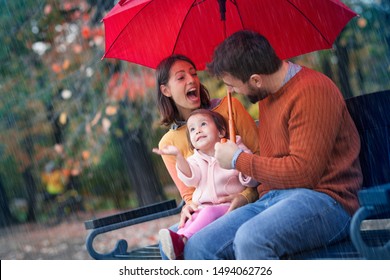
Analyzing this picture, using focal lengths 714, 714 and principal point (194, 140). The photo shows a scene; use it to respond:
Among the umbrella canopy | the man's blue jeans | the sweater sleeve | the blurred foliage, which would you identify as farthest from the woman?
the blurred foliage

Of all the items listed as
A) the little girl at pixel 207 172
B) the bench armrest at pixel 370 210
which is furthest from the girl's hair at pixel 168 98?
the bench armrest at pixel 370 210

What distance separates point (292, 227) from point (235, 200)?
0.63 metres

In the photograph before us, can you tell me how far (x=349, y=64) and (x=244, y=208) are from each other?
7403mm

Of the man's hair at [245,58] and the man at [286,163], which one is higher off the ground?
the man's hair at [245,58]

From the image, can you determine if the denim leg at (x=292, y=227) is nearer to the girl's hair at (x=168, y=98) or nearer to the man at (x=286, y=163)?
the man at (x=286, y=163)

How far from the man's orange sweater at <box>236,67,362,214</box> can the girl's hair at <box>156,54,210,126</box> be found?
30.1 inches

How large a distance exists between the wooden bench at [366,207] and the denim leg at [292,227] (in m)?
0.09

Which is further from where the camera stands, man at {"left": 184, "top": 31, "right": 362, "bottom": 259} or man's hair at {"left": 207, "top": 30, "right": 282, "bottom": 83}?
man's hair at {"left": 207, "top": 30, "right": 282, "bottom": 83}

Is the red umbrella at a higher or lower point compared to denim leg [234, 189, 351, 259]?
higher

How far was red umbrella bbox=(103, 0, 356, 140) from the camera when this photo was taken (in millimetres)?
4109

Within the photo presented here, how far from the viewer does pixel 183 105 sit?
4.23 meters

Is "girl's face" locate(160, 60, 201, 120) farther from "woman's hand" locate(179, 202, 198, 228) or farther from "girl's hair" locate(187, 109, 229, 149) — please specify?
"woman's hand" locate(179, 202, 198, 228)

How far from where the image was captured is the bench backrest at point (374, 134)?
3.95 m
